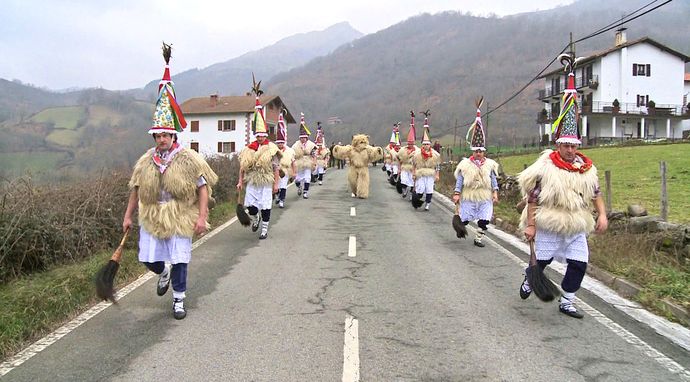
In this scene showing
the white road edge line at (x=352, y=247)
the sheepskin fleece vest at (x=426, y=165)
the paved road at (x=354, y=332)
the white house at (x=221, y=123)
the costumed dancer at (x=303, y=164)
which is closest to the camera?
the paved road at (x=354, y=332)

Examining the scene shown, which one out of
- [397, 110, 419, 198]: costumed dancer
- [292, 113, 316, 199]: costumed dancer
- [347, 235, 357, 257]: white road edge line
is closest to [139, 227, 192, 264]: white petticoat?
[347, 235, 357, 257]: white road edge line

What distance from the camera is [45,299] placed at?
18.2 feet

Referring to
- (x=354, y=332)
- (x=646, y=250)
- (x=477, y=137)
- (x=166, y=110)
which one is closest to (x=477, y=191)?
(x=477, y=137)

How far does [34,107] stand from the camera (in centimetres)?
8450

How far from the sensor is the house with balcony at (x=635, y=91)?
50.0 metres

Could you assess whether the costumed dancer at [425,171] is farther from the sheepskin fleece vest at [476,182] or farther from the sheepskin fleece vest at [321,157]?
the sheepskin fleece vest at [321,157]

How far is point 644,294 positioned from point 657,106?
52.7 metres

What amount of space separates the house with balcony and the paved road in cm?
4750

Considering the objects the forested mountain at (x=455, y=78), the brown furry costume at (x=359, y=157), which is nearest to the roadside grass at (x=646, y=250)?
the brown furry costume at (x=359, y=157)

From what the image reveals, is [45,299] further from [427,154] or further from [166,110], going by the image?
[427,154]

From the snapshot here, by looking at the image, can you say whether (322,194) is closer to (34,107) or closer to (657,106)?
(657,106)

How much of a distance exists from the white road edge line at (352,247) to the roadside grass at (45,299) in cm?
320

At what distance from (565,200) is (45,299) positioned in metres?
5.47

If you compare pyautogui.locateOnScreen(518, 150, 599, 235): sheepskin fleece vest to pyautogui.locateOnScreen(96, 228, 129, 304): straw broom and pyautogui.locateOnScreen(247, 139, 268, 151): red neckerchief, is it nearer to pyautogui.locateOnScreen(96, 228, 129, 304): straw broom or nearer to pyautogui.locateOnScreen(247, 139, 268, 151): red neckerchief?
pyautogui.locateOnScreen(96, 228, 129, 304): straw broom
